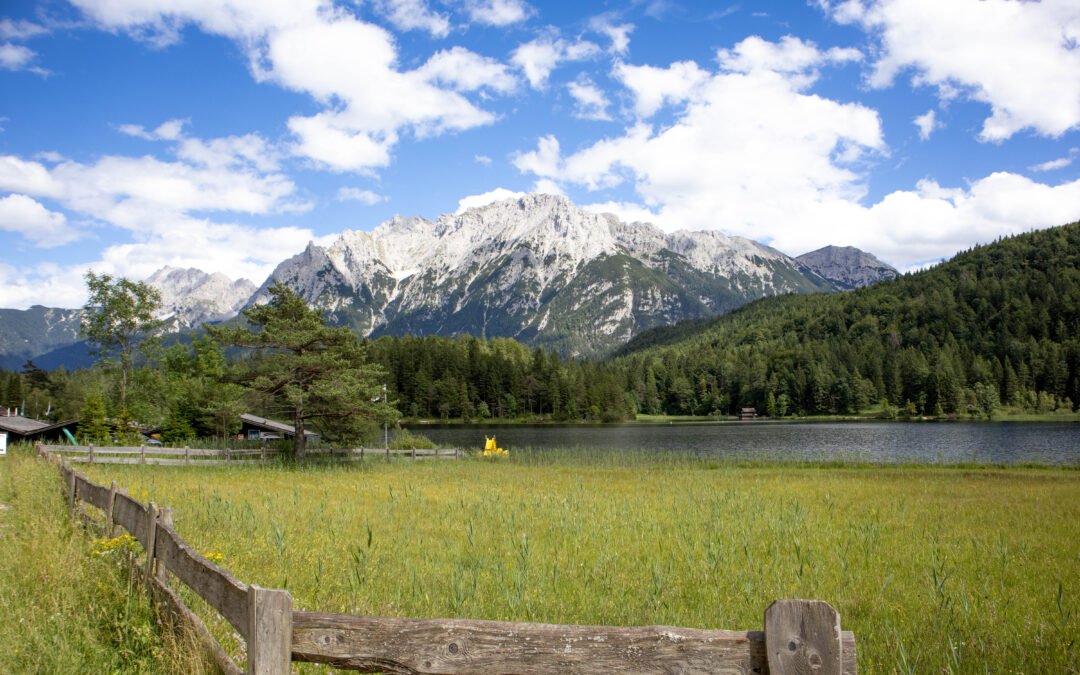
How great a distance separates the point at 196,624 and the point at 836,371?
569ft

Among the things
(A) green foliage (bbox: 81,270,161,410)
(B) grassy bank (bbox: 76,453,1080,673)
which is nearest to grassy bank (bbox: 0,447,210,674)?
(B) grassy bank (bbox: 76,453,1080,673)

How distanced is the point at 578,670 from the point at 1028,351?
17635cm

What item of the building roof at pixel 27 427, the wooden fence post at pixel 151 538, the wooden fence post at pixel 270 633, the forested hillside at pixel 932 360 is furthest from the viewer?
the forested hillside at pixel 932 360

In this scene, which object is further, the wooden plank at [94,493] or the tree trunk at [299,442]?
the tree trunk at [299,442]

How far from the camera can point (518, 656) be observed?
3506 mm

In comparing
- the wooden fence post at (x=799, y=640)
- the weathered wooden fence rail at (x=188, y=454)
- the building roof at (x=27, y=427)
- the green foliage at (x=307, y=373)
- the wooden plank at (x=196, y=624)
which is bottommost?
the weathered wooden fence rail at (x=188, y=454)

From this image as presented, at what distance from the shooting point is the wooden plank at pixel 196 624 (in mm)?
4979

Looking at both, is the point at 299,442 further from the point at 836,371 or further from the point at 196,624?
the point at 836,371

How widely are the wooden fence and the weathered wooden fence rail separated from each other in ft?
94.4

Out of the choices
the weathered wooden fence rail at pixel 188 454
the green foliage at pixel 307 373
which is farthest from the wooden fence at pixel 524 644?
the green foliage at pixel 307 373

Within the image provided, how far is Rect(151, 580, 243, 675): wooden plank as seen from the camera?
16.3 feet

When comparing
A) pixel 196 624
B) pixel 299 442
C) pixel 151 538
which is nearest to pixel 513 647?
pixel 196 624

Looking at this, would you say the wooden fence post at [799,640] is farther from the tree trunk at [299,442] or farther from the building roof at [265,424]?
the building roof at [265,424]

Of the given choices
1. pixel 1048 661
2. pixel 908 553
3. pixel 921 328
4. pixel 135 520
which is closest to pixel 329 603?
pixel 135 520
